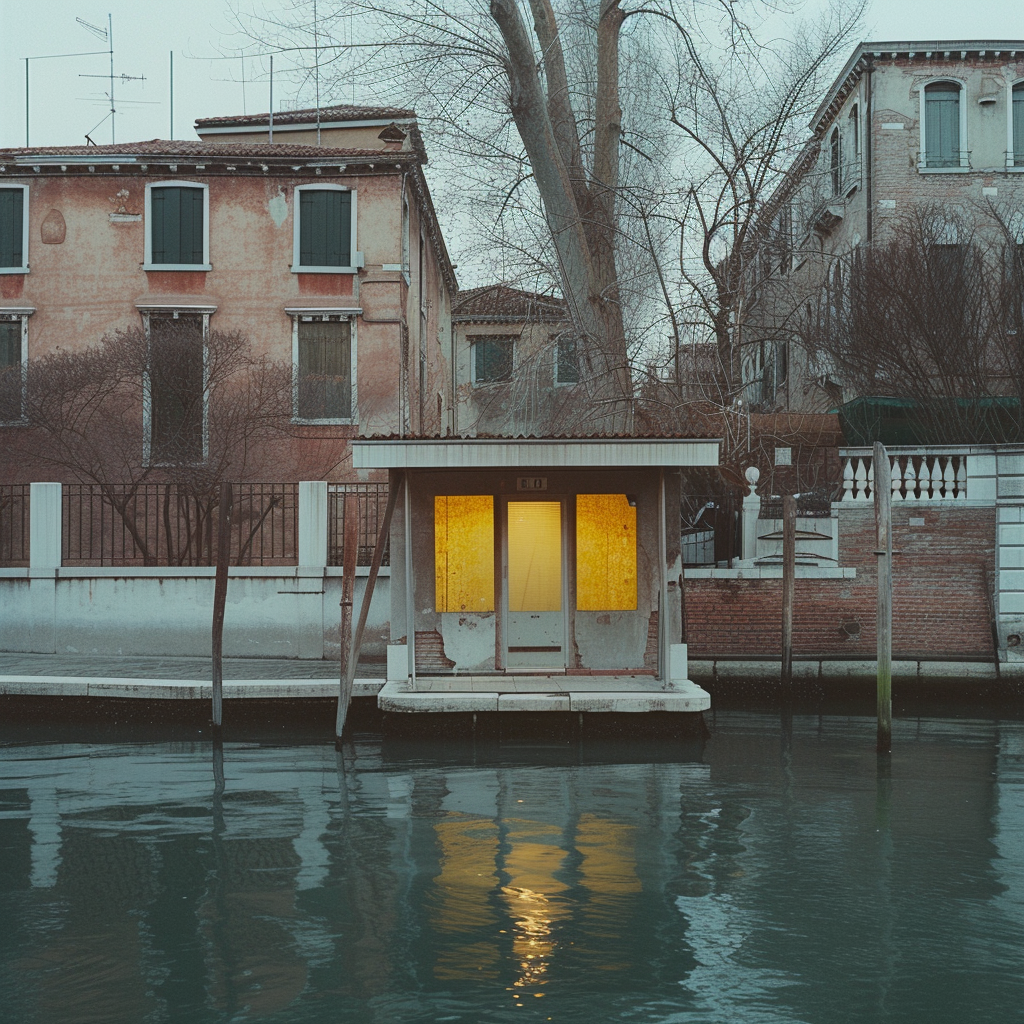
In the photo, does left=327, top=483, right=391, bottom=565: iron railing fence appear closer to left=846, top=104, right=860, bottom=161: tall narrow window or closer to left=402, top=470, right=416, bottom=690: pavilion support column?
left=402, top=470, right=416, bottom=690: pavilion support column

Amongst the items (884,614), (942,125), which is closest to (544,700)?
(884,614)

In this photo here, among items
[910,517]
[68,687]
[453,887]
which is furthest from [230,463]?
[453,887]

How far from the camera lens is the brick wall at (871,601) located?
631 inches

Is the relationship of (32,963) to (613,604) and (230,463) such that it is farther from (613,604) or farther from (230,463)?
(230,463)

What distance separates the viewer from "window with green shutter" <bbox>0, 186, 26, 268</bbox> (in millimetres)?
21625

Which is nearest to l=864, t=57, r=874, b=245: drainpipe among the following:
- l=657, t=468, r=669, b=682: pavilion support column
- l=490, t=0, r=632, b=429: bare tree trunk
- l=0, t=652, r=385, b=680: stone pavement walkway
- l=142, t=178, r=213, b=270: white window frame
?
l=490, t=0, r=632, b=429: bare tree trunk

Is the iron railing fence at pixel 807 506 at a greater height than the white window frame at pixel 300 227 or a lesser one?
lesser

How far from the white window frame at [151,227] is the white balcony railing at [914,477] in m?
11.8

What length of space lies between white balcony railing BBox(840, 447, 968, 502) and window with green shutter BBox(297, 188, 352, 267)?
32.8 ft

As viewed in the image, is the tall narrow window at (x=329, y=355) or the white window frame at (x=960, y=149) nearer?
the tall narrow window at (x=329, y=355)

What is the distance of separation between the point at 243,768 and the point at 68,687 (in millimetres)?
2651

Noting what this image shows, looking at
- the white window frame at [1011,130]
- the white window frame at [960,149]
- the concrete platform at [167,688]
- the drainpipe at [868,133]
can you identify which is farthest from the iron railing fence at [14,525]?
the white window frame at [1011,130]

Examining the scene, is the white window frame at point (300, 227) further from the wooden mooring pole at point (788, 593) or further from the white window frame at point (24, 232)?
the wooden mooring pole at point (788, 593)

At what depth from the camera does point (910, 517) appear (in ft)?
53.6
